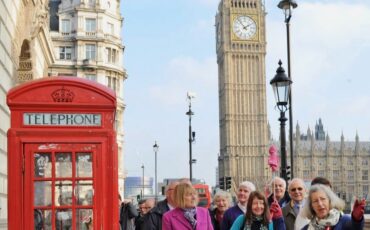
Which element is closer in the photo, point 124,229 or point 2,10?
point 2,10

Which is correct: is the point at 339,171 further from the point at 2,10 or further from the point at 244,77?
the point at 2,10

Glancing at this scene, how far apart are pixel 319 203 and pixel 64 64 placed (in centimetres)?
3850

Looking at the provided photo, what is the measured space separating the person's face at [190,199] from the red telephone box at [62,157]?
0.96 meters

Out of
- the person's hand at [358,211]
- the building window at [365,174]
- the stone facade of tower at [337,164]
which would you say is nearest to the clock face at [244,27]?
the stone facade of tower at [337,164]

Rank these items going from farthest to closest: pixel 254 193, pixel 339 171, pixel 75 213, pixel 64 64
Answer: pixel 339 171
pixel 64 64
pixel 75 213
pixel 254 193

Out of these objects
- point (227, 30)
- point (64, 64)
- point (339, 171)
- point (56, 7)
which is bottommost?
point (339, 171)

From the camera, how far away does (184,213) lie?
576cm

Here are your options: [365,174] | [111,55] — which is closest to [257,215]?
[111,55]

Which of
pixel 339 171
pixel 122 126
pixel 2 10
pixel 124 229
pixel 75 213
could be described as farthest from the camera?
pixel 339 171

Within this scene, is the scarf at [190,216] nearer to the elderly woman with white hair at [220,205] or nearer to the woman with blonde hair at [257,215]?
the woman with blonde hair at [257,215]

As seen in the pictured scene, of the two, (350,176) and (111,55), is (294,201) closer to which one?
(111,55)

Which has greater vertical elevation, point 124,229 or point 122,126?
point 122,126

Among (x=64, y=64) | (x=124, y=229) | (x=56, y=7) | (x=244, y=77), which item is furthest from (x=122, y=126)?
(x=244, y=77)

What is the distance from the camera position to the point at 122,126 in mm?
46000
